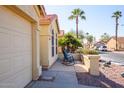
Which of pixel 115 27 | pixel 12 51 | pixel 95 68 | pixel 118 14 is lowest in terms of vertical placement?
pixel 95 68

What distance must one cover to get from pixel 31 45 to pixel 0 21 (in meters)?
3.70

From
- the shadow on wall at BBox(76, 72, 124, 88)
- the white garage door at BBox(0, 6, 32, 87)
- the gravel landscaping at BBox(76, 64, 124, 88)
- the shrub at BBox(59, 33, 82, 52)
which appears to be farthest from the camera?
the shrub at BBox(59, 33, 82, 52)

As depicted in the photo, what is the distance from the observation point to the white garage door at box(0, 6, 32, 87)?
4.71 meters

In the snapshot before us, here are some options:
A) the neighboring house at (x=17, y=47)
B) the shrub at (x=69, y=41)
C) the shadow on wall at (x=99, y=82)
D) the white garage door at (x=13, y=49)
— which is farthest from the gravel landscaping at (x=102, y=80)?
the shrub at (x=69, y=41)

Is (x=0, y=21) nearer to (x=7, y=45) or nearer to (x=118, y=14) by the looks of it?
(x=7, y=45)

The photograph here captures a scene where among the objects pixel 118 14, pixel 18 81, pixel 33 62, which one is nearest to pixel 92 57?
pixel 33 62

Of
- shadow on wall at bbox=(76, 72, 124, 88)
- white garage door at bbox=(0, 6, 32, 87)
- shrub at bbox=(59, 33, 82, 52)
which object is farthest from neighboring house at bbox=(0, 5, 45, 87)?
shrub at bbox=(59, 33, 82, 52)

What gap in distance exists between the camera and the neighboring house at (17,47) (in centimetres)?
478

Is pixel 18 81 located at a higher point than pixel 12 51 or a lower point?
lower

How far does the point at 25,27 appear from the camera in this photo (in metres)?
7.14

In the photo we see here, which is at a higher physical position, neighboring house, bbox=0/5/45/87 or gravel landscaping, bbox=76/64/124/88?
neighboring house, bbox=0/5/45/87

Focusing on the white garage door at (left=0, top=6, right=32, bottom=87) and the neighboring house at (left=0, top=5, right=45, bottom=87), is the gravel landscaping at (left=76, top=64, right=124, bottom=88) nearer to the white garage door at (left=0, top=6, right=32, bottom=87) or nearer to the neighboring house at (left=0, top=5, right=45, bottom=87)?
the neighboring house at (left=0, top=5, right=45, bottom=87)

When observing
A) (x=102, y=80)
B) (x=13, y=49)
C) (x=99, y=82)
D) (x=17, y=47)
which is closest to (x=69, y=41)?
(x=102, y=80)
